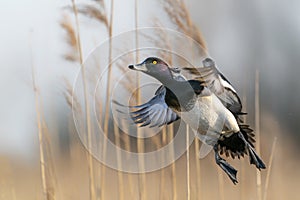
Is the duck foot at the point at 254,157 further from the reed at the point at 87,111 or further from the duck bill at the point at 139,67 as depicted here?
the reed at the point at 87,111

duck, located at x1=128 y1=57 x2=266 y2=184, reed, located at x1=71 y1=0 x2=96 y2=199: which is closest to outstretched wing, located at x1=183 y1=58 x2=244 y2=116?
duck, located at x1=128 y1=57 x2=266 y2=184

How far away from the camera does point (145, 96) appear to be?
3.94ft

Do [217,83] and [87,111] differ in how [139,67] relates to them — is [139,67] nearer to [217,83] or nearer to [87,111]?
[217,83]

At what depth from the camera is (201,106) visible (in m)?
0.94

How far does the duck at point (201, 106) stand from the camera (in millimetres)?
913

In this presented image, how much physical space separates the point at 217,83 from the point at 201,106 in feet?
0.15

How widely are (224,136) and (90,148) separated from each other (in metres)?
0.35

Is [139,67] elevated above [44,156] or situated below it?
above

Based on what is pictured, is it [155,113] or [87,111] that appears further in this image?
[87,111]

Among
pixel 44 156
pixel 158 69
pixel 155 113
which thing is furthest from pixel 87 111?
pixel 158 69

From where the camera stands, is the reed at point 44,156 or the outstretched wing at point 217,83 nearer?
the outstretched wing at point 217,83

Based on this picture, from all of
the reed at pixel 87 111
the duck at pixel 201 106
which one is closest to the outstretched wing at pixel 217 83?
the duck at pixel 201 106

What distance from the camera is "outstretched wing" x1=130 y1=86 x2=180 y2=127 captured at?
3.26 feet

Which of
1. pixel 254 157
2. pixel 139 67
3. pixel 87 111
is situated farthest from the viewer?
pixel 87 111
